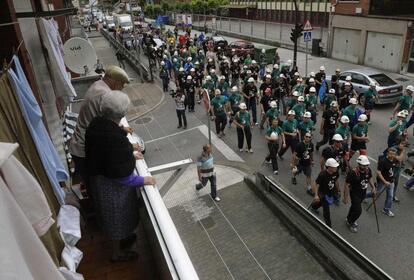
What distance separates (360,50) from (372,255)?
20445mm

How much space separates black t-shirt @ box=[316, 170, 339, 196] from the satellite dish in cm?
755

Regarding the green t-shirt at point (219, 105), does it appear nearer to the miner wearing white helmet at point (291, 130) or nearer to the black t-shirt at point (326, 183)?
the miner wearing white helmet at point (291, 130)

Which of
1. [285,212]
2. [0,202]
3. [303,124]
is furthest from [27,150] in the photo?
[303,124]

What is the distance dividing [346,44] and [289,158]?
17464 millimetres

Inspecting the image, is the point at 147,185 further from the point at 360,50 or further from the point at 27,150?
the point at 360,50

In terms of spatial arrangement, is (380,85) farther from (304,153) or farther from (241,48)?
(241,48)

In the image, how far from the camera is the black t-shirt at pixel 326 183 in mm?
7422

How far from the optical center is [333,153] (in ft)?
28.6

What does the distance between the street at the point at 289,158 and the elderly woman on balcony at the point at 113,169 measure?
5821 millimetres

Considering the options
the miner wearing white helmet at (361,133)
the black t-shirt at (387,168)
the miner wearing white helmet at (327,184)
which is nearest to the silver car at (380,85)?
the miner wearing white helmet at (361,133)

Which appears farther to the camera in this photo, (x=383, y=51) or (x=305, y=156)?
(x=383, y=51)

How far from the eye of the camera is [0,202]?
1550 mm

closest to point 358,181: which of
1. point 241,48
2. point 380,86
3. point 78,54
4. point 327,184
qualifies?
point 327,184

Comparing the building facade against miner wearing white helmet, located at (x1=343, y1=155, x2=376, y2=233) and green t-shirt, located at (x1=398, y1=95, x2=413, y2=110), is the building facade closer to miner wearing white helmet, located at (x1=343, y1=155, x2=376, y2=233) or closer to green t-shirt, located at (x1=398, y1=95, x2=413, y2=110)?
green t-shirt, located at (x1=398, y1=95, x2=413, y2=110)
